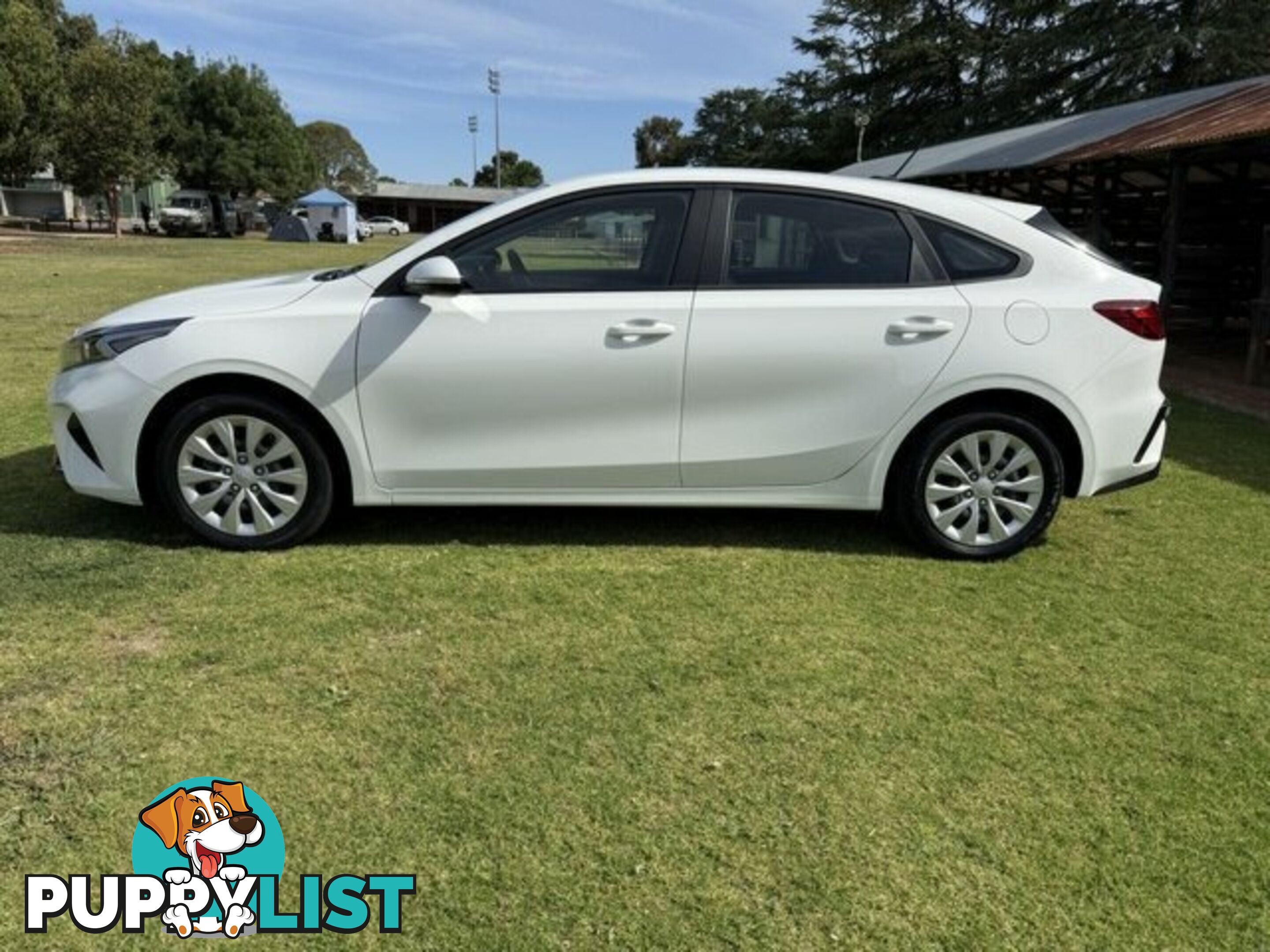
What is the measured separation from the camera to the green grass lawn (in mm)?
2320

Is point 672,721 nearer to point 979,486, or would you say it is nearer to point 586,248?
point 979,486

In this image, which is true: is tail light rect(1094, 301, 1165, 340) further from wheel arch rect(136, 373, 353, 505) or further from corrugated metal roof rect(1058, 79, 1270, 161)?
corrugated metal roof rect(1058, 79, 1270, 161)

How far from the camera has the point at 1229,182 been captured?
13.2 metres

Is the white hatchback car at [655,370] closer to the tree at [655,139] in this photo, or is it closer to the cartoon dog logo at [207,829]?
the cartoon dog logo at [207,829]

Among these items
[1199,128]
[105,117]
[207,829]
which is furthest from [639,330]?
[105,117]

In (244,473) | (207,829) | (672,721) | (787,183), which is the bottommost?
(207,829)

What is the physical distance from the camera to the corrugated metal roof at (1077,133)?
12.2 metres

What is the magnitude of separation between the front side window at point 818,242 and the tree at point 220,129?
51.6m

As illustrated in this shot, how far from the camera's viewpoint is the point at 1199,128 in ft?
35.4

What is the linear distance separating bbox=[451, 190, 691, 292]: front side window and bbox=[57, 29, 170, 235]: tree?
40.8 m

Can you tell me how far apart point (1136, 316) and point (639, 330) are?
215 cm

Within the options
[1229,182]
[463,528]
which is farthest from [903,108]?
[463,528]

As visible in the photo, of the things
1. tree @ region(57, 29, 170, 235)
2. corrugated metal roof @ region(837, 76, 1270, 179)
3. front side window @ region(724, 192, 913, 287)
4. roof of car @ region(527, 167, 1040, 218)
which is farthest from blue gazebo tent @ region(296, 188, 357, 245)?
front side window @ region(724, 192, 913, 287)

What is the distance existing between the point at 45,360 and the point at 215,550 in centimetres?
587
